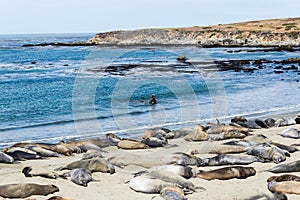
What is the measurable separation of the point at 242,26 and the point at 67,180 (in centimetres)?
9489

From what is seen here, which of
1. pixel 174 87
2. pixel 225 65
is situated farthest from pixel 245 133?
pixel 225 65

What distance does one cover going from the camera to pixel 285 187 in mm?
7922

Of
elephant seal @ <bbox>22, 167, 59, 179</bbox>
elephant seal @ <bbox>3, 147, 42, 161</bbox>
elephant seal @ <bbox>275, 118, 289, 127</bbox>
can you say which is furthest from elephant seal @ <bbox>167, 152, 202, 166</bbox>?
elephant seal @ <bbox>275, 118, 289, 127</bbox>

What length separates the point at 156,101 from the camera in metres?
24.2

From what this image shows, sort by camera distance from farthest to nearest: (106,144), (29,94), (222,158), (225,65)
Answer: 1. (225,65)
2. (29,94)
3. (106,144)
4. (222,158)

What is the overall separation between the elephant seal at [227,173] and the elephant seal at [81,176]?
2161 millimetres

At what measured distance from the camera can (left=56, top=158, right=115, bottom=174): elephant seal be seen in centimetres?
951

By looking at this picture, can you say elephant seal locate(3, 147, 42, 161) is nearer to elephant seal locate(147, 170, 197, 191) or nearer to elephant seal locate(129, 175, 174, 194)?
elephant seal locate(129, 175, 174, 194)

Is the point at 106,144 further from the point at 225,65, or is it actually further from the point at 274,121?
the point at 225,65

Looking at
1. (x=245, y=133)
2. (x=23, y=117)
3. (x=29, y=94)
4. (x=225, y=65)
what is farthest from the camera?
(x=225, y=65)

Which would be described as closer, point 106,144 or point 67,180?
point 67,180

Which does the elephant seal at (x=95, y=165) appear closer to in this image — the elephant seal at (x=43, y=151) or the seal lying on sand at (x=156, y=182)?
the seal lying on sand at (x=156, y=182)

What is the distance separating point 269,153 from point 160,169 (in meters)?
2.91

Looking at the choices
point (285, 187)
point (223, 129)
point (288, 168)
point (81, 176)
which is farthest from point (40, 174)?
point (223, 129)
